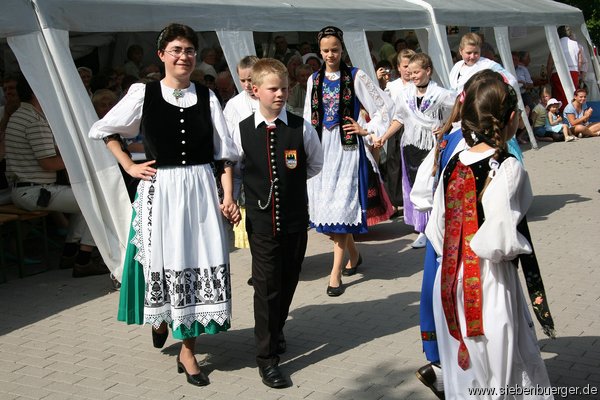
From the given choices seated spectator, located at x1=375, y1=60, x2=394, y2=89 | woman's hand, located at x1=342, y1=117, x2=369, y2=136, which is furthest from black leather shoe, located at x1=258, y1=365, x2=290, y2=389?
seated spectator, located at x1=375, y1=60, x2=394, y2=89

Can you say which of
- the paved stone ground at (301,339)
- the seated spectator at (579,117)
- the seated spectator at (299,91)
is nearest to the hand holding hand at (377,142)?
the paved stone ground at (301,339)

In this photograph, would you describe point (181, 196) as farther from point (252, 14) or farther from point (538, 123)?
point (538, 123)

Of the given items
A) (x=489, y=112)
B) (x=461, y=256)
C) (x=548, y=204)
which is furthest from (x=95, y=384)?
(x=548, y=204)

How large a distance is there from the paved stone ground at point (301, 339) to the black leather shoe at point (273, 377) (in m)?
0.04

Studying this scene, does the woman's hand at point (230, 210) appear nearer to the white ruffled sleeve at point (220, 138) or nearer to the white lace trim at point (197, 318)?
the white ruffled sleeve at point (220, 138)

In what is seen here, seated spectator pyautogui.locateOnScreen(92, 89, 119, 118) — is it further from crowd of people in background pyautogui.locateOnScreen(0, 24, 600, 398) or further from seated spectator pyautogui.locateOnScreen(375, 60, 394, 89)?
seated spectator pyautogui.locateOnScreen(375, 60, 394, 89)

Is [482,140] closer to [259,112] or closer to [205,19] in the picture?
[259,112]

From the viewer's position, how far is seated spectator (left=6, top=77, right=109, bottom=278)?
7109 millimetres

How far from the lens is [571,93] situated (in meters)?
15.3

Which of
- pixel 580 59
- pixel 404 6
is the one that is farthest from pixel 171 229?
pixel 580 59

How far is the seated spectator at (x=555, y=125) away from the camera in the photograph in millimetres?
14789

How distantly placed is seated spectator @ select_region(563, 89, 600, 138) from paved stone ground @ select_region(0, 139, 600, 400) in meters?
7.79

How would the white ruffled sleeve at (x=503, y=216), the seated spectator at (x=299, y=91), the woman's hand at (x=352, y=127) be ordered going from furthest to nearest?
the seated spectator at (x=299, y=91) → the woman's hand at (x=352, y=127) → the white ruffled sleeve at (x=503, y=216)

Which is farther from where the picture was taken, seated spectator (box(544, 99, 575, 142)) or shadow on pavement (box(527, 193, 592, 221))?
seated spectator (box(544, 99, 575, 142))
